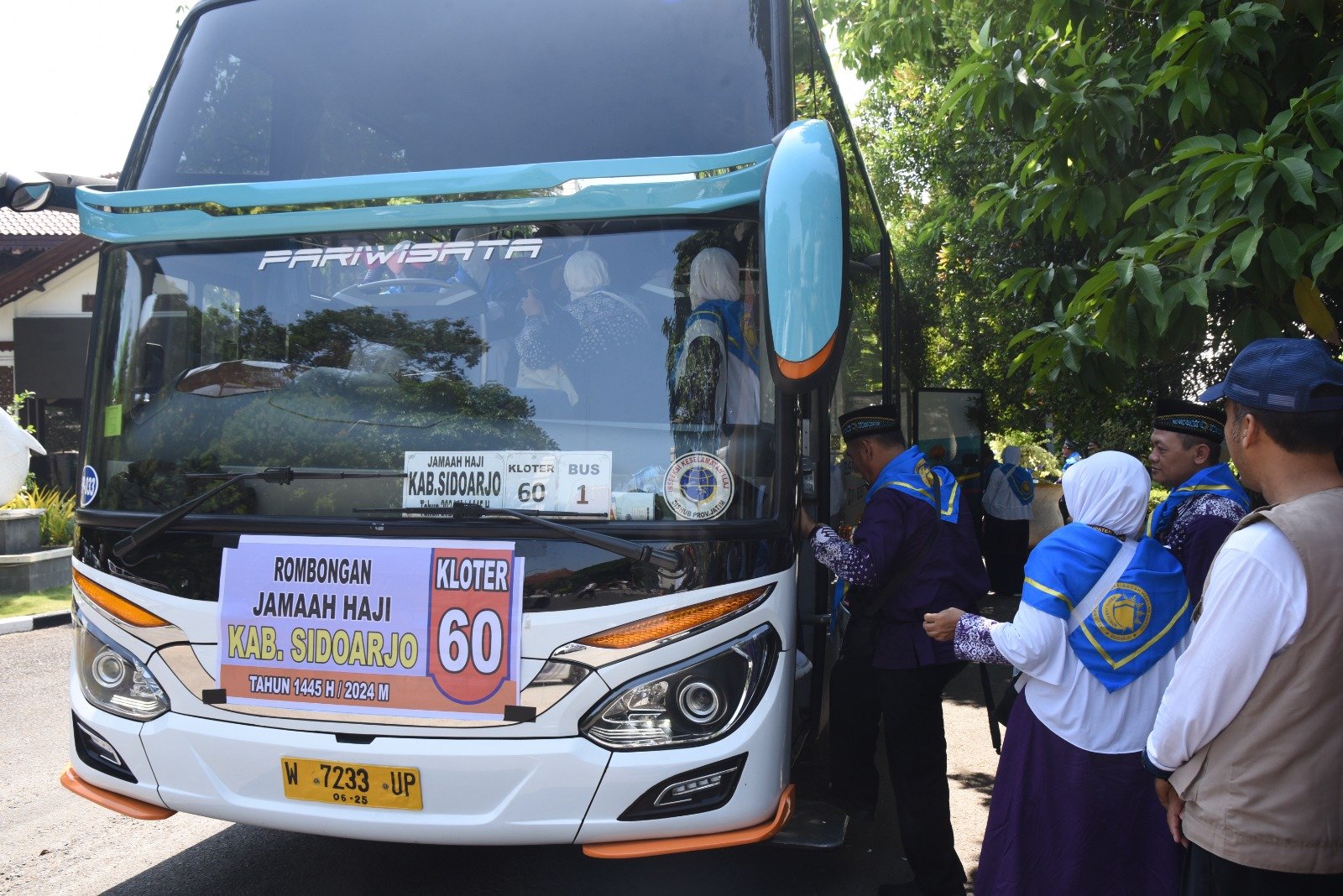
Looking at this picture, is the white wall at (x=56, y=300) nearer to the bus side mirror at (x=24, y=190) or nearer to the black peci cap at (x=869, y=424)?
the bus side mirror at (x=24, y=190)

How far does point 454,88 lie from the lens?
3809mm

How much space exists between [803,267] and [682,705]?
1.32m

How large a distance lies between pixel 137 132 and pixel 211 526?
1.60m

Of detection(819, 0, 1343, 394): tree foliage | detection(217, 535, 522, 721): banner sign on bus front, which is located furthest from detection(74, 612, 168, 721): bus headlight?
detection(819, 0, 1343, 394): tree foliage

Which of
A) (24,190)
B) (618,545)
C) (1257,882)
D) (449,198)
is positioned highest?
(24,190)

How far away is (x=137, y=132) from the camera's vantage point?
4.03 m

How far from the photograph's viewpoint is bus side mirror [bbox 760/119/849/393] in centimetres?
303

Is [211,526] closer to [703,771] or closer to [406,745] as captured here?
[406,745]

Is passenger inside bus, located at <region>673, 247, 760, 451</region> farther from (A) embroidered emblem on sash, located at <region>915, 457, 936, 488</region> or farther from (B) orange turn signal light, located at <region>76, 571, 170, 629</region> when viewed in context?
(B) orange turn signal light, located at <region>76, 571, 170, 629</region>

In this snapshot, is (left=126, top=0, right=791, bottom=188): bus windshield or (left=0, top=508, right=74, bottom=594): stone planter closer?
(left=126, top=0, right=791, bottom=188): bus windshield

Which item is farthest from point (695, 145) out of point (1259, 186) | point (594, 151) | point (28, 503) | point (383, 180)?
point (28, 503)

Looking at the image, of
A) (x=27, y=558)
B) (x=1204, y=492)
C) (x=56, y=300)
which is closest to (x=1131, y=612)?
(x=1204, y=492)

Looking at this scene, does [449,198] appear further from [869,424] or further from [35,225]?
[35,225]

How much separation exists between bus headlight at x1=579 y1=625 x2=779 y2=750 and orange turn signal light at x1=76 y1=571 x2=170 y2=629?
1.46 metres
